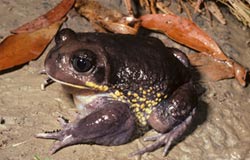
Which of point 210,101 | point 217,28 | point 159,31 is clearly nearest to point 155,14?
point 159,31

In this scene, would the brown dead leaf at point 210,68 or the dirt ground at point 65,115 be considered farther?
the brown dead leaf at point 210,68

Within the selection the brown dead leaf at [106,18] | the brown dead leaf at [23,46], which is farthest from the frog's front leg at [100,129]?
the brown dead leaf at [106,18]

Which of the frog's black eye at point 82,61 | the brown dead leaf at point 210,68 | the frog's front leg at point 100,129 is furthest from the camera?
the brown dead leaf at point 210,68

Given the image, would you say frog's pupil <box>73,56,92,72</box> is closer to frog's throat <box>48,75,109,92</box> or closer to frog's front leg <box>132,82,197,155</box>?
frog's throat <box>48,75,109,92</box>

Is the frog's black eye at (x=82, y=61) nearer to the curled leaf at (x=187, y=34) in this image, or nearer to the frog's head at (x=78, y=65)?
the frog's head at (x=78, y=65)

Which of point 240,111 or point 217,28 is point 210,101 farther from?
point 217,28

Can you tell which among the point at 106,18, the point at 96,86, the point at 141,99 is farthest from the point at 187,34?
the point at 96,86

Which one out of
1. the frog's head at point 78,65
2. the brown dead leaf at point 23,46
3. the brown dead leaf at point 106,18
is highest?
the frog's head at point 78,65
